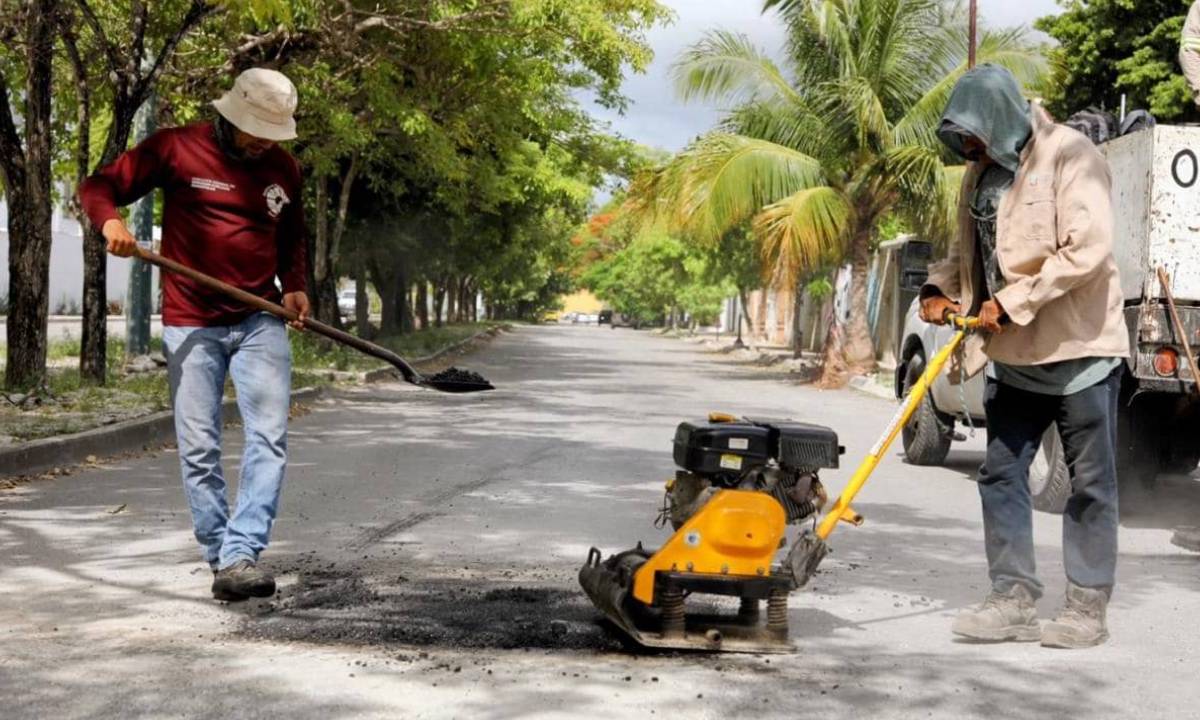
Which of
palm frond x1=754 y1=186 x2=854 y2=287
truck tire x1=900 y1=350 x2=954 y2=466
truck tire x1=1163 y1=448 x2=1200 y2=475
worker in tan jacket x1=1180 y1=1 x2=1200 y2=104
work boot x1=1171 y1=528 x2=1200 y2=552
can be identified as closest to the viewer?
work boot x1=1171 y1=528 x2=1200 y2=552

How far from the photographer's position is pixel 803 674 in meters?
4.70

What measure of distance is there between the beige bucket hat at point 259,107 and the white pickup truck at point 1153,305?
4.05 meters

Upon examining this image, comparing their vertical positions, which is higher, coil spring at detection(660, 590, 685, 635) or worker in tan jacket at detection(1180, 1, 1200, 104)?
worker in tan jacket at detection(1180, 1, 1200, 104)

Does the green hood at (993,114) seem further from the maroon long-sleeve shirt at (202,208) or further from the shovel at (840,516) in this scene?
the maroon long-sleeve shirt at (202,208)

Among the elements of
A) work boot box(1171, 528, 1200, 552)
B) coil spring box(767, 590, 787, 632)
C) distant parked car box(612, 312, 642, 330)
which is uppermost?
coil spring box(767, 590, 787, 632)

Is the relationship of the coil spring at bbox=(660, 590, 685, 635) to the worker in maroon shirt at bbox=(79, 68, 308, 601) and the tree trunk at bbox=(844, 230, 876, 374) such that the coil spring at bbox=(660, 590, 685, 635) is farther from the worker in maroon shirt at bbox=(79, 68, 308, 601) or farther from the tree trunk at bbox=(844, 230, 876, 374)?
the tree trunk at bbox=(844, 230, 876, 374)

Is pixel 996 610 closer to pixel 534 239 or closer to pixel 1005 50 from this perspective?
pixel 1005 50

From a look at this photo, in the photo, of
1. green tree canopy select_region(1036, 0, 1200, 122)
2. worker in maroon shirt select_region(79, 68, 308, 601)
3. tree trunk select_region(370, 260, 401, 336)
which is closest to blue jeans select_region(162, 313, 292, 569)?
worker in maroon shirt select_region(79, 68, 308, 601)

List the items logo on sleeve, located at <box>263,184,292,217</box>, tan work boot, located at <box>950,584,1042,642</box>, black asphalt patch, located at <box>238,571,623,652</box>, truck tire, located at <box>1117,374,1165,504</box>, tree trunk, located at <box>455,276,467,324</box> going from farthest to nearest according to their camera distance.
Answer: tree trunk, located at <box>455,276,467,324</box> < truck tire, located at <box>1117,374,1165,504</box> < logo on sleeve, located at <box>263,184,292,217</box> < tan work boot, located at <box>950,584,1042,642</box> < black asphalt patch, located at <box>238,571,623,652</box>

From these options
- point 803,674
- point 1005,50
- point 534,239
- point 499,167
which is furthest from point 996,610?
point 534,239

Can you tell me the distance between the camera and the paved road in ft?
14.2

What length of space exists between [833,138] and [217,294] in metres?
20.2

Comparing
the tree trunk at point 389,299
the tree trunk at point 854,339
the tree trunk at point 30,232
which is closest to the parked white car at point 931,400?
the tree trunk at point 30,232

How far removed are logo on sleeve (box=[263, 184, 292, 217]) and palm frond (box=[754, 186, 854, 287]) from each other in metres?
17.8
